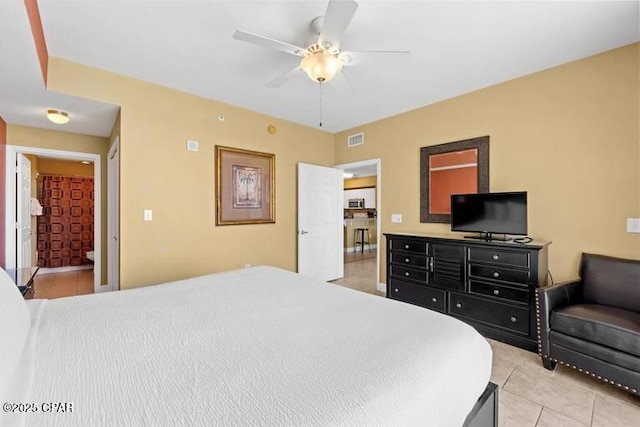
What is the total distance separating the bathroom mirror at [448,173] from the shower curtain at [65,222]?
687 cm

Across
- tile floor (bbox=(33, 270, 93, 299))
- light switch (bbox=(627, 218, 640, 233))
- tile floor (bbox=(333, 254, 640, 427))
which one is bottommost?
tile floor (bbox=(333, 254, 640, 427))

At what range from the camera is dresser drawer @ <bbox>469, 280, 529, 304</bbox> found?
253 centimetres

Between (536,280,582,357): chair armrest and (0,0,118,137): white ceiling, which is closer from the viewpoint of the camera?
(0,0,118,137): white ceiling

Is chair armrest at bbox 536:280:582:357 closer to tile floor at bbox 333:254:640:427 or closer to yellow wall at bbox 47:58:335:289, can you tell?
tile floor at bbox 333:254:640:427

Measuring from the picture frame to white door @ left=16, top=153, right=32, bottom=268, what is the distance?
266 cm

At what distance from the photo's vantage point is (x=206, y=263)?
355 cm

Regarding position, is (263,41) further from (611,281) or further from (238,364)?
(611,281)

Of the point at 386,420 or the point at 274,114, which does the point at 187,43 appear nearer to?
the point at 274,114

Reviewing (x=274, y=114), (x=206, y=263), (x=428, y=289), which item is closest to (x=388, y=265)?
(x=428, y=289)

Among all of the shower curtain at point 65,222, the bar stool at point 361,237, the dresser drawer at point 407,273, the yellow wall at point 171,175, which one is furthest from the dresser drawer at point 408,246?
the shower curtain at point 65,222

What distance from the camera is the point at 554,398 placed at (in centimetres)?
189

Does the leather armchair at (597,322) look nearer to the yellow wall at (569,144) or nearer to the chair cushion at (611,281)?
the chair cushion at (611,281)

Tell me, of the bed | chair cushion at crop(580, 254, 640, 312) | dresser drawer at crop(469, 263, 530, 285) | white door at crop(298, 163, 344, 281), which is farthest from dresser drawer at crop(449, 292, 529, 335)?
white door at crop(298, 163, 344, 281)

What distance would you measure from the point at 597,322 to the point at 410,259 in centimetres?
168
